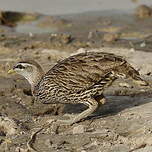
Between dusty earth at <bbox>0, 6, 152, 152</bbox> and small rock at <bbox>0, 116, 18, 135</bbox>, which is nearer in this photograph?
dusty earth at <bbox>0, 6, 152, 152</bbox>

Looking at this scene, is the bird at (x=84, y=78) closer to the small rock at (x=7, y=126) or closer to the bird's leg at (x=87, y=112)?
the bird's leg at (x=87, y=112)

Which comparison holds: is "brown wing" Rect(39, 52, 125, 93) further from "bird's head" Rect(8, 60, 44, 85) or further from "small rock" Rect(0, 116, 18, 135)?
"small rock" Rect(0, 116, 18, 135)

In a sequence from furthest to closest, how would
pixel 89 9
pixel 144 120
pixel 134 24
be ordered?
1. pixel 89 9
2. pixel 134 24
3. pixel 144 120

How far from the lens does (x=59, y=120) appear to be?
32.8ft

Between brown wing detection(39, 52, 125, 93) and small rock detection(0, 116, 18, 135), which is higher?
brown wing detection(39, 52, 125, 93)

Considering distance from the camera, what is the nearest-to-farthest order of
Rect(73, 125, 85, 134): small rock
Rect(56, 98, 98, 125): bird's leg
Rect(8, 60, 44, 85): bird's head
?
Rect(73, 125, 85, 134): small rock, Rect(56, 98, 98, 125): bird's leg, Rect(8, 60, 44, 85): bird's head

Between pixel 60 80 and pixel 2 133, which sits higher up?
pixel 60 80

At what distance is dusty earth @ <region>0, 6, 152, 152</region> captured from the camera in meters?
8.87

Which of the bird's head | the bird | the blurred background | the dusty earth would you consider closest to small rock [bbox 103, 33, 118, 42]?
the dusty earth

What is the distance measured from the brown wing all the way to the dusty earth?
1.85 feet

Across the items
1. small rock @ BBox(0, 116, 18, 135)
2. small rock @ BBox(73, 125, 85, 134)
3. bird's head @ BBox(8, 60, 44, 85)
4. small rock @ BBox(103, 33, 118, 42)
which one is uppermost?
bird's head @ BBox(8, 60, 44, 85)

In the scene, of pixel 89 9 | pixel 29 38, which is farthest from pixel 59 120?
pixel 89 9

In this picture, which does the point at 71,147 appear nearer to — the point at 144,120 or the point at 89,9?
the point at 144,120

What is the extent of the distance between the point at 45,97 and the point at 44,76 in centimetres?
34
